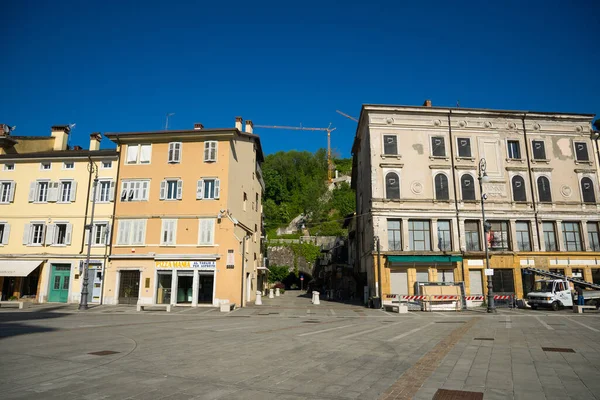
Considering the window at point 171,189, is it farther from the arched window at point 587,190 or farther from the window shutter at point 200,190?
the arched window at point 587,190

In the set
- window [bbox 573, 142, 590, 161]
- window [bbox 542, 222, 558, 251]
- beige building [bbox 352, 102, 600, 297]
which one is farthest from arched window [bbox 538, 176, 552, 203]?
window [bbox 573, 142, 590, 161]

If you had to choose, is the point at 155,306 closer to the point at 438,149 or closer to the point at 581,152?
the point at 438,149

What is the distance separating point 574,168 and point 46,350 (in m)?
38.1

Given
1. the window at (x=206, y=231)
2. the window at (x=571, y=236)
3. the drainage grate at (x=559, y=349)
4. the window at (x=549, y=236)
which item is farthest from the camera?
the window at (x=571, y=236)

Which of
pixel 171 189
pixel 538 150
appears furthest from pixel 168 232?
pixel 538 150

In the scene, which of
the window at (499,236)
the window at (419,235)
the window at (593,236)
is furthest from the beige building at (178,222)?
the window at (593,236)

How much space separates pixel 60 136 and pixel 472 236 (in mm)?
36690

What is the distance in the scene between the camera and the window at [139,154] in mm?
30172

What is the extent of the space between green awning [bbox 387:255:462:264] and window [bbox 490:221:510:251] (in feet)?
11.4

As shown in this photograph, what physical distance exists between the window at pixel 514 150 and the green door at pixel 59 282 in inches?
1444

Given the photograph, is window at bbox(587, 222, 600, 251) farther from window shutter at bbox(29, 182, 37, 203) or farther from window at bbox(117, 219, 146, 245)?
window shutter at bbox(29, 182, 37, 203)

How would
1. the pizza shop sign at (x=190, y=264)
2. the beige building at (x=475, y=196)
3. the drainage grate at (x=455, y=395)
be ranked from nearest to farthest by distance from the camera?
1. the drainage grate at (x=455, y=395)
2. the pizza shop sign at (x=190, y=264)
3. the beige building at (x=475, y=196)

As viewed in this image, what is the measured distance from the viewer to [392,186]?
102ft

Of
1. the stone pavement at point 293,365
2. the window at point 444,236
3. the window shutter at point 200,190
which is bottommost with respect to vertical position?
the stone pavement at point 293,365
